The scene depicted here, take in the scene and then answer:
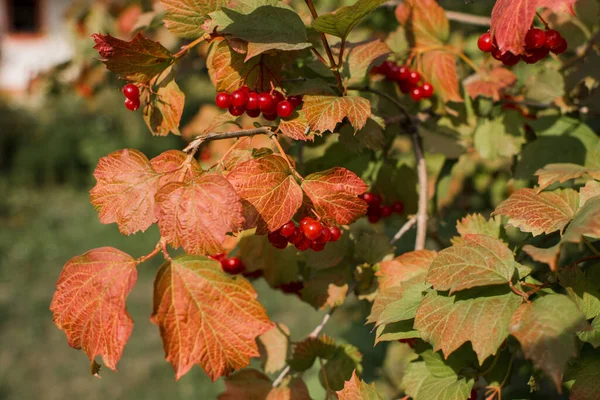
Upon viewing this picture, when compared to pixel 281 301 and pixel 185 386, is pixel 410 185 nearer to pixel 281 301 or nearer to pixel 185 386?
pixel 185 386

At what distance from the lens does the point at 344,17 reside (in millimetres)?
1189

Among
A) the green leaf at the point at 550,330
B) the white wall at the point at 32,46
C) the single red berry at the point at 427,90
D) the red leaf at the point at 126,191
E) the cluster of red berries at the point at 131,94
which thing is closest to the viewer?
the green leaf at the point at 550,330

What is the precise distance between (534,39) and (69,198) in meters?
8.74

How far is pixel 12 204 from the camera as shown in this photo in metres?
8.46

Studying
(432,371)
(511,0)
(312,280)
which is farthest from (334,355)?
(511,0)

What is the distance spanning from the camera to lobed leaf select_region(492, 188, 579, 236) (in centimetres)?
116

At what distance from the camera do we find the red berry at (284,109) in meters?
1.28

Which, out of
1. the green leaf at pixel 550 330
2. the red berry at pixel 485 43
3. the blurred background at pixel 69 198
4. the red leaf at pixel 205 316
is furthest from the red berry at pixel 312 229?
the blurred background at pixel 69 198

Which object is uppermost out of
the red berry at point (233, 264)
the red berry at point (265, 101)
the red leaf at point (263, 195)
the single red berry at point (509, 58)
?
the single red berry at point (509, 58)

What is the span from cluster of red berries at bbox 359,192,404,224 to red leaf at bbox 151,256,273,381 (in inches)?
28.9

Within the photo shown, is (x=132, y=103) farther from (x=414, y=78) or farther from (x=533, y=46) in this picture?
(x=533, y=46)

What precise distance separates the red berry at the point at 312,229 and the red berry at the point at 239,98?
321 mm

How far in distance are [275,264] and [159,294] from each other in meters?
0.58

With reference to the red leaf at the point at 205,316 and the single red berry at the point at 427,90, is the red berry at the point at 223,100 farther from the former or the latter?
the single red berry at the point at 427,90
